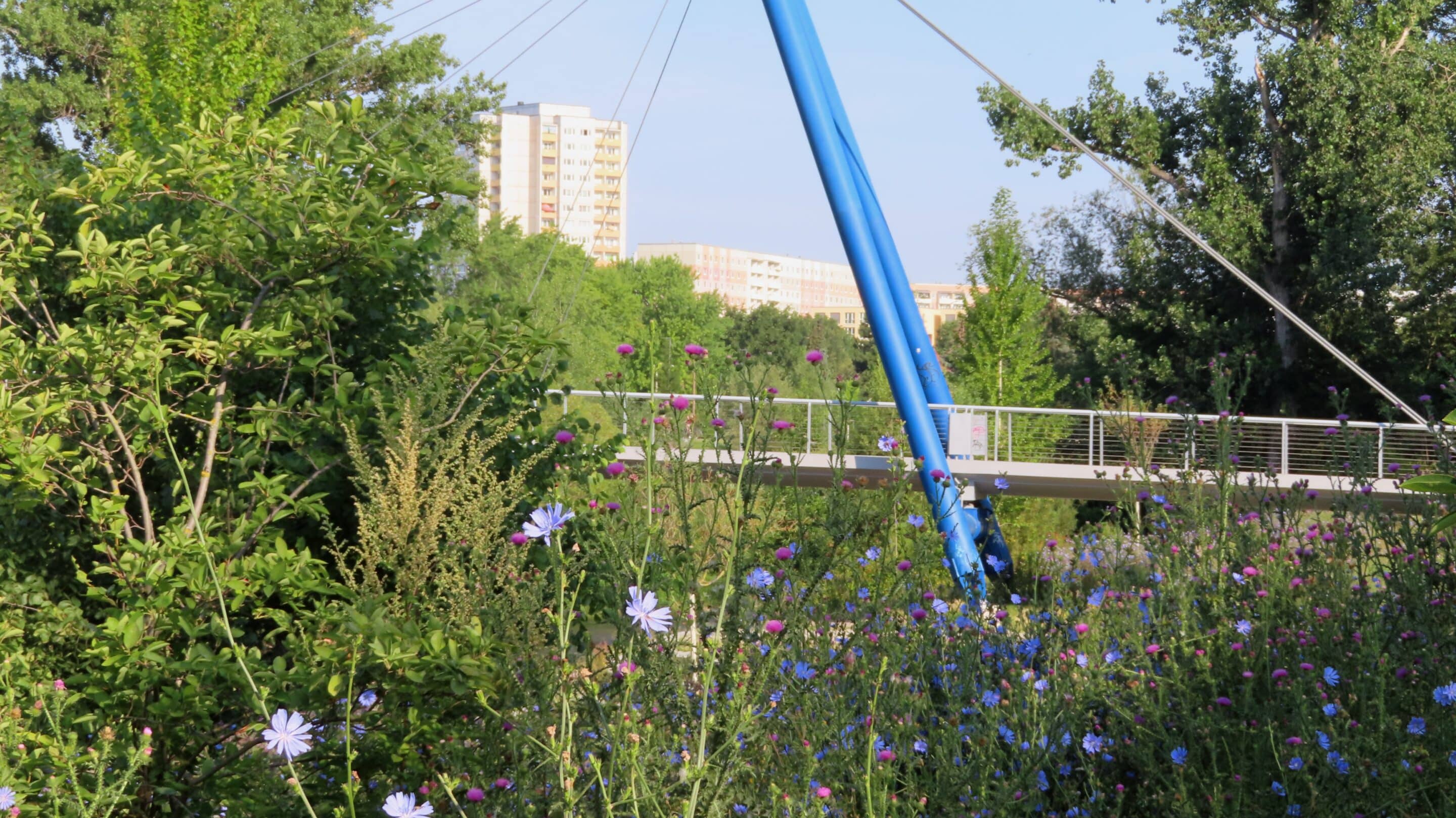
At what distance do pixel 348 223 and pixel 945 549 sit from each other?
2.16 meters

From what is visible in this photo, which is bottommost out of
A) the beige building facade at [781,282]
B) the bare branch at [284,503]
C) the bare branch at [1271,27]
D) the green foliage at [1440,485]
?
the bare branch at [284,503]

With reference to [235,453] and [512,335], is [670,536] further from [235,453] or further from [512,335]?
[235,453]

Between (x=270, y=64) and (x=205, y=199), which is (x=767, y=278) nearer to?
(x=270, y=64)

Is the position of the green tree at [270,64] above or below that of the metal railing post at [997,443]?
above

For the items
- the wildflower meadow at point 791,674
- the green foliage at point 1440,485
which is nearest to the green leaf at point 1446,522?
the green foliage at point 1440,485

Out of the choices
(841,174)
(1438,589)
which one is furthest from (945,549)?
(841,174)

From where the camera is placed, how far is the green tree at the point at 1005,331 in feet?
69.4

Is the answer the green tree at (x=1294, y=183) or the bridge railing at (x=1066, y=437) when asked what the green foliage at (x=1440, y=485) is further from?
the green tree at (x=1294, y=183)

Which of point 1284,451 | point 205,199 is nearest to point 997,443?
point 1284,451

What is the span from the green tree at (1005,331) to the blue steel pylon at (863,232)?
10.5m

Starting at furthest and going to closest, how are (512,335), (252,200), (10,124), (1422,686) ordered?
(10,124)
(252,200)
(512,335)
(1422,686)

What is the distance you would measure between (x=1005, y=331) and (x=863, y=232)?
456 inches

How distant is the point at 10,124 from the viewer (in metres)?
5.05

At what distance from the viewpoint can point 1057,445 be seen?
19453 millimetres
